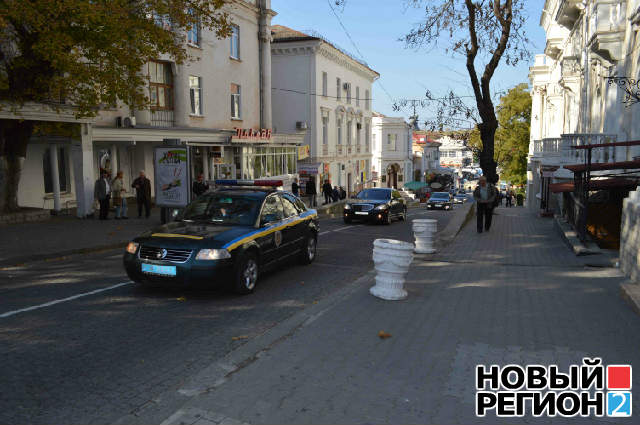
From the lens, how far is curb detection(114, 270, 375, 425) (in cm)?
413

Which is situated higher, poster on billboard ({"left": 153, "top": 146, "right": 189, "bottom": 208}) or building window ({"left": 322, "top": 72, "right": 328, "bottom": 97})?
building window ({"left": 322, "top": 72, "right": 328, "bottom": 97})

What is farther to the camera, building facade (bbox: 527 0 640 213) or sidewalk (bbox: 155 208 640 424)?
building facade (bbox: 527 0 640 213)

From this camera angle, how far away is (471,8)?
1702cm

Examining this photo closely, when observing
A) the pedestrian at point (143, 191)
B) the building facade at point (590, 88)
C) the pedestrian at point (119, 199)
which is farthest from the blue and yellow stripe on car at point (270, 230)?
the pedestrian at point (119, 199)

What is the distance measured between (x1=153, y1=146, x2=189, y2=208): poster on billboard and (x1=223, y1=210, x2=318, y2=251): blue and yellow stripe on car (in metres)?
6.51

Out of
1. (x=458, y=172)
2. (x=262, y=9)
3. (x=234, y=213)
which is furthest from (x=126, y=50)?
(x=458, y=172)

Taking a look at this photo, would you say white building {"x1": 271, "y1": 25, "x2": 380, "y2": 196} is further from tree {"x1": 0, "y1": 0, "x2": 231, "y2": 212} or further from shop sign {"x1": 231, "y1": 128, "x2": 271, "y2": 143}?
tree {"x1": 0, "y1": 0, "x2": 231, "y2": 212}

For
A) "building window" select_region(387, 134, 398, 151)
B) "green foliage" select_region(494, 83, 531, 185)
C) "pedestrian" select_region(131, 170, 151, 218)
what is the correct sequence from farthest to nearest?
1. "building window" select_region(387, 134, 398, 151)
2. "green foliage" select_region(494, 83, 531, 185)
3. "pedestrian" select_region(131, 170, 151, 218)

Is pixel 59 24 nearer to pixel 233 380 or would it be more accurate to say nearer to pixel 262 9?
pixel 233 380

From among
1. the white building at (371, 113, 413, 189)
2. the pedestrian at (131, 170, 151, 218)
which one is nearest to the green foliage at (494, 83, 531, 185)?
the white building at (371, 113, 413, 189)

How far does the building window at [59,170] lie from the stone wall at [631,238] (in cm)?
1958

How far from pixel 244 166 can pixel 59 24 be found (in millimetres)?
18481

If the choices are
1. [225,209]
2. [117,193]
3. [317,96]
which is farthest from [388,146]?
[225,209]

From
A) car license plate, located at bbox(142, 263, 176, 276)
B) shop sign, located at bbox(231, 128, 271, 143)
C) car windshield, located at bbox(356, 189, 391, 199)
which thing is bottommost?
car license plate, located at bbox(142, 263, 176, 276)
